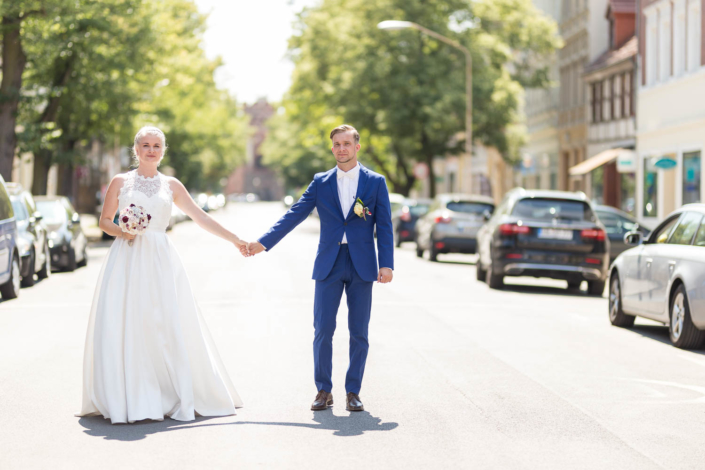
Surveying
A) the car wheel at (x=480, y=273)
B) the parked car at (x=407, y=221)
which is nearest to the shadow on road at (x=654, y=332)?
the car wheel at (x=480, y=273)

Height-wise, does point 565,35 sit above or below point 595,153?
above

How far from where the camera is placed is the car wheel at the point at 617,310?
14258 millimetres

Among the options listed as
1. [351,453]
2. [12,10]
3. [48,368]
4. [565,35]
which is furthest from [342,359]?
[565,35]

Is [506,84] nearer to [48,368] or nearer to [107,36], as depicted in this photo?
[107,36]

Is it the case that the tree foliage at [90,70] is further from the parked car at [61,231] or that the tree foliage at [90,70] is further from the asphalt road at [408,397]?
the asphalt road at [408,397]

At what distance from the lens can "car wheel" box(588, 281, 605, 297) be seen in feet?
64.9

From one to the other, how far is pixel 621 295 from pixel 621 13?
34.6 metres

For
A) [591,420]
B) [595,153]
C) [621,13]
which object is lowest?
[591,420]

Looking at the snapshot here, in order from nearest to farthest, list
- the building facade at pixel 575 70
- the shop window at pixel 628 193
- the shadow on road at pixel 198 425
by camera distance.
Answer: the shadow on road at pixel 198 425, the shop window at pixel 628 193, the building facade at pixel 575 70

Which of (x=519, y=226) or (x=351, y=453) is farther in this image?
(x=519, y=226)

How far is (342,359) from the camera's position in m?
10.5

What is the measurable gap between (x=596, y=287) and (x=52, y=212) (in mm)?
10944

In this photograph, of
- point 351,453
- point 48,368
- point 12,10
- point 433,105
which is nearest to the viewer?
point 351,453

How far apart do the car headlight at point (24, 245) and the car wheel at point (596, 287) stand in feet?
29.6
